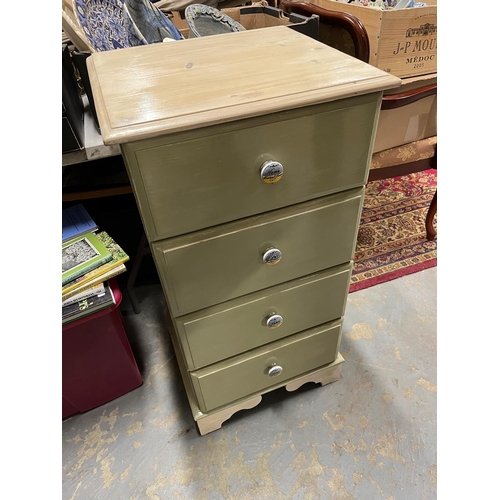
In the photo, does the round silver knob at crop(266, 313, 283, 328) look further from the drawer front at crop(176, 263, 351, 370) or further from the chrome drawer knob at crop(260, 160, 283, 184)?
the chrome drawer knob at crop(260, 160, 283, 184)

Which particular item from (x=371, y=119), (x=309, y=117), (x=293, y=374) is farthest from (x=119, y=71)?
(x=293, y=374)

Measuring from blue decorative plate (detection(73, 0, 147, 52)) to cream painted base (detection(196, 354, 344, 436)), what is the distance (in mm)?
990

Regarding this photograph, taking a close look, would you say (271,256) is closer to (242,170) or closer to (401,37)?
(242,170)

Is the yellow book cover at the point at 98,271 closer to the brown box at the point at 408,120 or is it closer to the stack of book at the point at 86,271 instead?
the stack of book at the point at 86,271

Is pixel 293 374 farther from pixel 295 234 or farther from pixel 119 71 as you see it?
pixel 119 71

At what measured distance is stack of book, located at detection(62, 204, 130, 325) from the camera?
0.93m

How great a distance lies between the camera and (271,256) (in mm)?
742

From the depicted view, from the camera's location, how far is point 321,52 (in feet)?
2.33

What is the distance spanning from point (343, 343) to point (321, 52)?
3.22ft

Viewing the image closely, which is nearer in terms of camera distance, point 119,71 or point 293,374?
point 119,71

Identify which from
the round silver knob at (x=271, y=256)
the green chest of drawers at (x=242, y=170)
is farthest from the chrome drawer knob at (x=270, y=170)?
the round silver knob at (x=271, y=256)

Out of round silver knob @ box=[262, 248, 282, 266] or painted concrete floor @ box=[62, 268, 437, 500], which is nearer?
round silver knob @ box=[262, 248, 282, 266]

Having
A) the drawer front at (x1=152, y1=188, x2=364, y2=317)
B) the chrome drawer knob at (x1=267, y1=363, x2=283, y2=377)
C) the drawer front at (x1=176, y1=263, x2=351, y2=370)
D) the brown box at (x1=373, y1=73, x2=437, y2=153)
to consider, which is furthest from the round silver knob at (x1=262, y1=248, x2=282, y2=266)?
the brown box at (x1=373, y1=73, x2=437, y2=153)

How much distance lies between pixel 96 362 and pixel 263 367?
0.50 m
